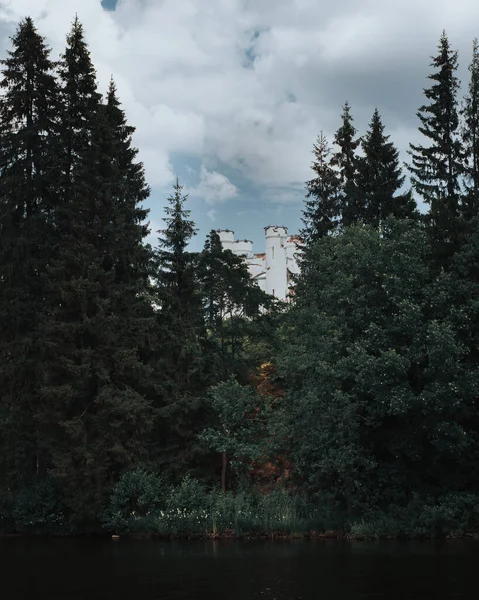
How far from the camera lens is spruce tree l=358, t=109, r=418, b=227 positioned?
42250 mm

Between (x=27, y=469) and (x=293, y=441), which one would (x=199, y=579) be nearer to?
(x=293, y=441)

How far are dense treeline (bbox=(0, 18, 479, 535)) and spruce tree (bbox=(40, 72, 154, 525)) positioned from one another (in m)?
0.11

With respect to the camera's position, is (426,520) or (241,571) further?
(426,520)

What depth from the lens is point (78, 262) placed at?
34062 millimetres

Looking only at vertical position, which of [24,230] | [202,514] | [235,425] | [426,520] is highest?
[24,230]

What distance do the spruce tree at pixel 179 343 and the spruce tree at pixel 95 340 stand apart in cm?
124

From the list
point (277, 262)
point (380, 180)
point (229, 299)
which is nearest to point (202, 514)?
point (229, 299)

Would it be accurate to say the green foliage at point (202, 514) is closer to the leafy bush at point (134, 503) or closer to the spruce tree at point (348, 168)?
the leafy bush at point (134, 503)

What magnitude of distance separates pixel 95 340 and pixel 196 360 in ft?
19.2

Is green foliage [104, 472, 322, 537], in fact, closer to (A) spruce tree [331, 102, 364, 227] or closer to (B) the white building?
(A) spruce tree [331, 102, 364, 227]

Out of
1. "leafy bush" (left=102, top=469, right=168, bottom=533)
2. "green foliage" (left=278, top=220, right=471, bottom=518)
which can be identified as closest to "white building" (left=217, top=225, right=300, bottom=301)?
"green foliage" (left=278, top=220, right=471, bottom=518)

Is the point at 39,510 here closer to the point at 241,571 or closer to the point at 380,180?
the point at 241,571

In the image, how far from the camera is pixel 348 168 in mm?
47281

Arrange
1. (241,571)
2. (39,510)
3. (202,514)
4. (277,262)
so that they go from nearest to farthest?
(241,571) → (202,514) → (39,510) → (277,262)
